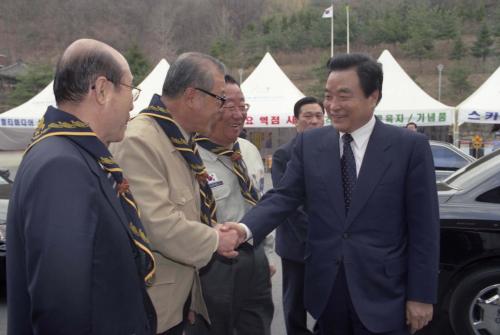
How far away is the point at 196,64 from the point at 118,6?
85.9 m

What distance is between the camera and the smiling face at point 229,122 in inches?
114

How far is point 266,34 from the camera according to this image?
202 feet

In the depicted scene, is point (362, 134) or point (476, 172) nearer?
point (362, 134)

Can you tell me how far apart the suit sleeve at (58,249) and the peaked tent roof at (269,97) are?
15184 millimetres

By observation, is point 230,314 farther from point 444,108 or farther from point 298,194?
point 444,108

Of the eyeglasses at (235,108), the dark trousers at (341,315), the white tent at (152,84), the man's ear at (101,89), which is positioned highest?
the white tent at (152,84)

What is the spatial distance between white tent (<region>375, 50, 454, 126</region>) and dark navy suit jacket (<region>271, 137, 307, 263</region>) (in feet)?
41.6

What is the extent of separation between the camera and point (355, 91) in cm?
244

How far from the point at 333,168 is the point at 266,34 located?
61.4 metres

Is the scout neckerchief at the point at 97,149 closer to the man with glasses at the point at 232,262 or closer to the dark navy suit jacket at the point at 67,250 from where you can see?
the dark navy suit jacket at the point at 67,250

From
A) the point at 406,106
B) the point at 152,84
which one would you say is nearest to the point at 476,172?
the point at 406,106

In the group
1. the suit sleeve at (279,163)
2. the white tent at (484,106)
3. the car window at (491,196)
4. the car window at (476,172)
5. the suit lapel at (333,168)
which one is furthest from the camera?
the white tent at (484,106)

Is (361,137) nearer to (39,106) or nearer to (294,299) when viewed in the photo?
(294,299)

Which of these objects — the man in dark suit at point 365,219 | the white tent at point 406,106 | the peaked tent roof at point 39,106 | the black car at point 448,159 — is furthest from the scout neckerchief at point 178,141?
the peaked tent roof at point 39,106
